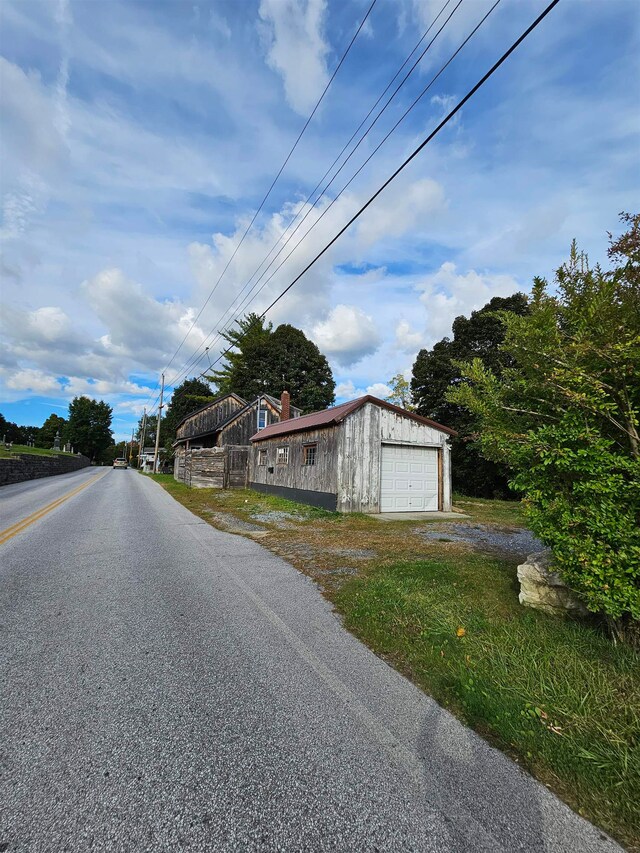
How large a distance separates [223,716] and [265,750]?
0.42 m

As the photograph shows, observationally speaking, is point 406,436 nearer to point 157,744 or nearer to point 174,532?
point 174,532

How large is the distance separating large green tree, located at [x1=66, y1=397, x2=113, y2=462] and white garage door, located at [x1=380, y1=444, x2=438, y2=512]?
74.5 meters

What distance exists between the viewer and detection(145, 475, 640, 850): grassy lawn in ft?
7.13

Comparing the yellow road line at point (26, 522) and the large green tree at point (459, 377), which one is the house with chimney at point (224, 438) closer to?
the yellow road line at point (26, 522)

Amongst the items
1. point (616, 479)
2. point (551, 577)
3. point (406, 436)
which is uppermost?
point (406, 436)

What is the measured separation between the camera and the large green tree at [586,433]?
3.10 metres

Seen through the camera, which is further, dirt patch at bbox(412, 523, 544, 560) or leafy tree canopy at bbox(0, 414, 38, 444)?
leafy tree canopy at bbox(0, 414, 38, 444)

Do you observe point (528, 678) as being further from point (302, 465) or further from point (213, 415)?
point (213, 415)

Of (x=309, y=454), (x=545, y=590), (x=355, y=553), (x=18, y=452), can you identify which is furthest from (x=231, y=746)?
(x=18, y=452)

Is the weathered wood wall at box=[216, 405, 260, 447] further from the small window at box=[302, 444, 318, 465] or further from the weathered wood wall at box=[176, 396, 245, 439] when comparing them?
the small window at box=[302, 444, 318, 465]

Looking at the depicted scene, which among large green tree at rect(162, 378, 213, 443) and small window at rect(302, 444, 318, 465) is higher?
large green tree at rect(162, 378, 213, 443)

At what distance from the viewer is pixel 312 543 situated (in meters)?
8.08

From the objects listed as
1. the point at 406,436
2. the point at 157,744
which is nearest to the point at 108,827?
the point at 157,744

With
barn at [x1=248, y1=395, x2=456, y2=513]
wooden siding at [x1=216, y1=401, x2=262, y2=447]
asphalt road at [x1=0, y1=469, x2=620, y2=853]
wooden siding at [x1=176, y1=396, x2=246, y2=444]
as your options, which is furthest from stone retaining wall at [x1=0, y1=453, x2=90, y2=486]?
asphalt road at [x1=0, y1=469, x2=620, y2=853]
